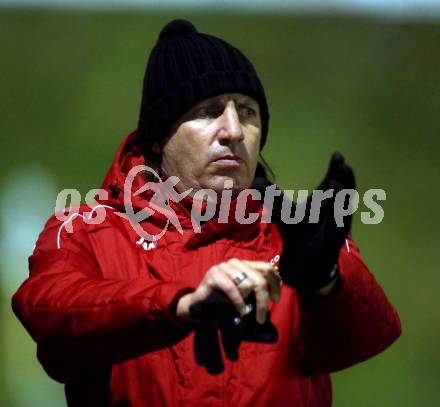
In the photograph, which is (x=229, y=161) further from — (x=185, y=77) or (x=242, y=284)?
(x=242, y=284)

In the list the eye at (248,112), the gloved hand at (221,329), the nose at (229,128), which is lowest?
Answer: the gloved hand at (221,329)

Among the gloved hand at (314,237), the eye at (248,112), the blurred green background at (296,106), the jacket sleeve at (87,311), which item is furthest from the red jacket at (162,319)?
the blurred green background at (296,106)

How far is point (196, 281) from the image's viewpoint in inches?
Answer: 85.0

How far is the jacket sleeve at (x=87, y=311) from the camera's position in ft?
6.16

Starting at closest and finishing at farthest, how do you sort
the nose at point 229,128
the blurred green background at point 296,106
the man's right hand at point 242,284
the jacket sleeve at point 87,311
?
the man's right hand at point 242,284
the jacket sleeve at point 87,311
the nose at point 229,128
the blurred green background at point 296,106

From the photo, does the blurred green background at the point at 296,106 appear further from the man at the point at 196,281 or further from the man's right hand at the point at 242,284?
the man's right hand at the point at 242,284

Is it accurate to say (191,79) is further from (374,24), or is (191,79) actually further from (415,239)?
(374,24)

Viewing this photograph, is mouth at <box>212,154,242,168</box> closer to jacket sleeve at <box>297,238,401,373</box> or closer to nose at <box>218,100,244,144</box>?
nose at <box>218,100,244,144</box>

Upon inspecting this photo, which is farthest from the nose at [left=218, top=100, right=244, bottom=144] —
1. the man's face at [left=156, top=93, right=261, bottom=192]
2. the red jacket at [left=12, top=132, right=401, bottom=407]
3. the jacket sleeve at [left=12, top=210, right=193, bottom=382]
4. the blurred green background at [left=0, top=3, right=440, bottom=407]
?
the blurred green background at [left=0, top=3, right=440, bottom=407]

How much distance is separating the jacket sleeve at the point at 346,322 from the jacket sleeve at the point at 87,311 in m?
0.25

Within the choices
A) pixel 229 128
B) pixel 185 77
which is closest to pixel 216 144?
pixel 229 128

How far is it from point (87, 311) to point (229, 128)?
0.50m

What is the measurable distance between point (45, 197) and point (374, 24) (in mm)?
2235

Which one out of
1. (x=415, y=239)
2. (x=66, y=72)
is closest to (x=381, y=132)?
(x=415, y=239)
